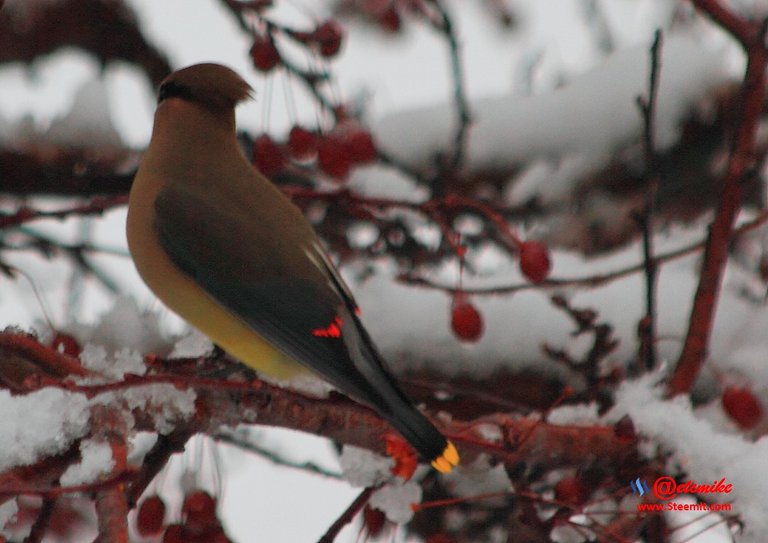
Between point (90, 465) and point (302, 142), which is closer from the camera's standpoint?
point (90, 465)

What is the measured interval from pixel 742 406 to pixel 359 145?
1319 millimetres

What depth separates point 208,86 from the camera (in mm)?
2969

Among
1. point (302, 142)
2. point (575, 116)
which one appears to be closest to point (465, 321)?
point (302, 142)

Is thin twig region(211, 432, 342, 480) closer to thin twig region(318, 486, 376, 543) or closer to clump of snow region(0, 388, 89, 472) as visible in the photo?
thin twig region(318, 486, 376, 543)

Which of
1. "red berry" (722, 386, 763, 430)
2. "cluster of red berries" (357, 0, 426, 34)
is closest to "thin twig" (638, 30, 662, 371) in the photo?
"red berry" (722, 386, 763, 430)

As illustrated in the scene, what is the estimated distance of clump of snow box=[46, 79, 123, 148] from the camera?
4184mm

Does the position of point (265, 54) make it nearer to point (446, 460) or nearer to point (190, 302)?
point (190, 302)

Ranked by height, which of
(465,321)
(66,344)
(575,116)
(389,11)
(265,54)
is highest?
(389,11)

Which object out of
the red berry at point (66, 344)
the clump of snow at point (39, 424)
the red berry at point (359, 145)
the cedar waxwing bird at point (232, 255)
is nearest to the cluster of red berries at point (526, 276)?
the cedar waxwing bird at point (232, 255)

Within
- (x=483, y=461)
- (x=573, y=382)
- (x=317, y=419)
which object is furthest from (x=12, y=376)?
(x=573, y=382)

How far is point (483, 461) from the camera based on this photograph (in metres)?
2.69

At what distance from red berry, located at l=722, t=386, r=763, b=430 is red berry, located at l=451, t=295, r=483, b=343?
652mm

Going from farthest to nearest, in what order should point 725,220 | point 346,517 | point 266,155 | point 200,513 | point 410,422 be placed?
point 266,155 < point 725,220 < point 200,513 < point 346,517 < point 410,422

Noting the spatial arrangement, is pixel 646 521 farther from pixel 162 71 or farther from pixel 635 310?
pixel 162 71
